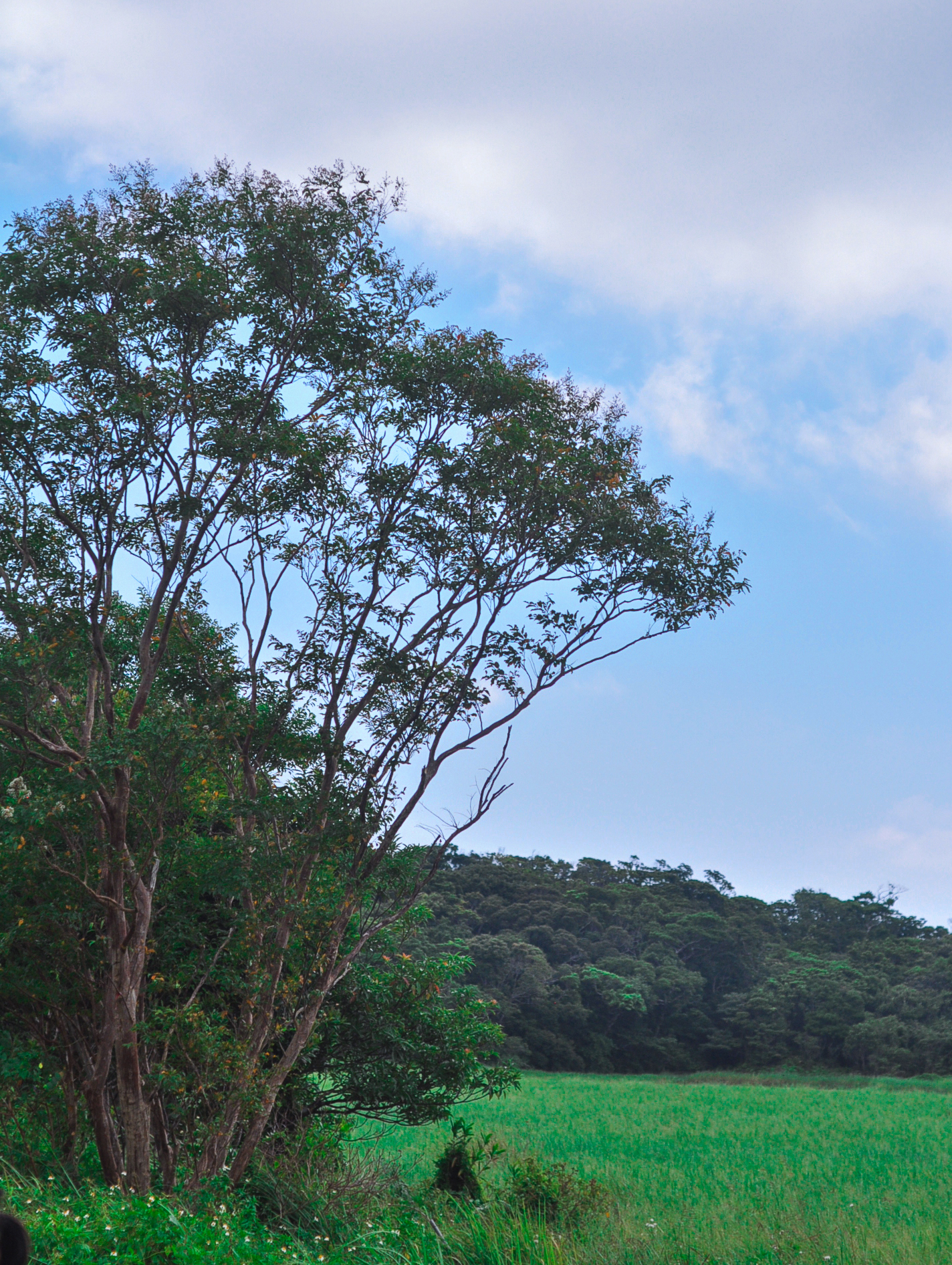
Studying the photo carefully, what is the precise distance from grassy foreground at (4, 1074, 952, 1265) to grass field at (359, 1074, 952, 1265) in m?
0.04

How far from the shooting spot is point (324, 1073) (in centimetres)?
1057

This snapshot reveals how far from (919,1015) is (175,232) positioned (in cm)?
3782

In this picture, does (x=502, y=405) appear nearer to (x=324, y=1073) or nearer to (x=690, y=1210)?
(x=324, y=1073)

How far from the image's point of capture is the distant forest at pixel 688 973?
1432 inches

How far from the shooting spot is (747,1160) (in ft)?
56.3

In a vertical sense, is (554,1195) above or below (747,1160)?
above

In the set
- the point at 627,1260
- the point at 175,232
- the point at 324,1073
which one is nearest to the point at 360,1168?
the point at 324,1073

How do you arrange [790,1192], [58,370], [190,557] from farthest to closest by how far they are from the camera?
[790,1192]
[190,557]
[58,370]

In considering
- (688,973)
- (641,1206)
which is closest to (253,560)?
(641,1206)

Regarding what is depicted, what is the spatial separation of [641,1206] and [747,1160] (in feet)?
23.7

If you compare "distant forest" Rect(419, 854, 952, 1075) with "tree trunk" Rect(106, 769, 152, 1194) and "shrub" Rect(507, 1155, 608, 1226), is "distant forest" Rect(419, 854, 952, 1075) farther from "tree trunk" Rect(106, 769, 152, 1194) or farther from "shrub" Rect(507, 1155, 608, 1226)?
"tree trunk" Rect(106, 769, 152, 1194)

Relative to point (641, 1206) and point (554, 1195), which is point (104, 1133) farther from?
point (641, 1206)

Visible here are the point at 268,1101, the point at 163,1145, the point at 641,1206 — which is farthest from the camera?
the point at 641,1206

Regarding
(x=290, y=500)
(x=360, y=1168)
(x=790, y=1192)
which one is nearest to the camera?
(x=290, y=500)
